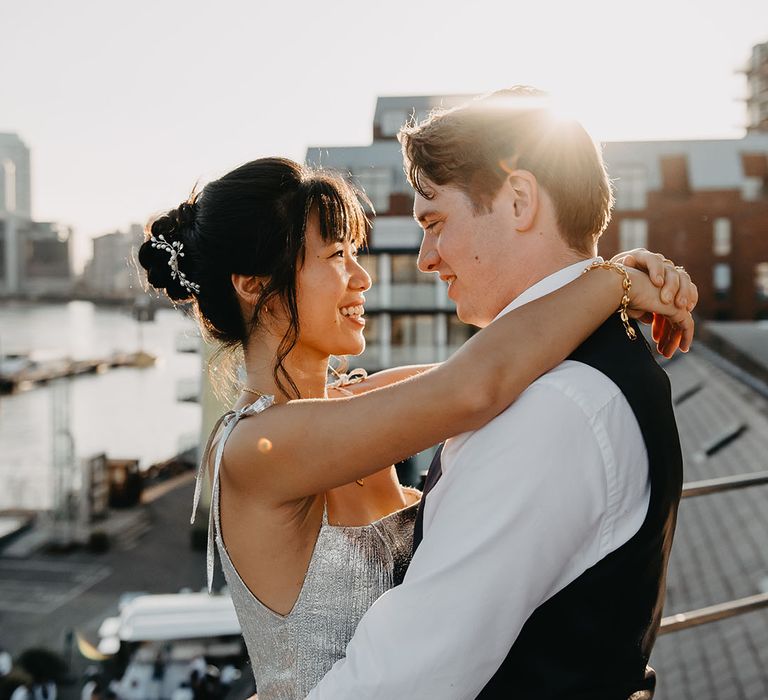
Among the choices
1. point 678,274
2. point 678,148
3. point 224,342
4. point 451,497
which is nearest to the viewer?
point 451,497

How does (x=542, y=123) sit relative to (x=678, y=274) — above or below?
above

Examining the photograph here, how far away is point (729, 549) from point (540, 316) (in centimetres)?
661

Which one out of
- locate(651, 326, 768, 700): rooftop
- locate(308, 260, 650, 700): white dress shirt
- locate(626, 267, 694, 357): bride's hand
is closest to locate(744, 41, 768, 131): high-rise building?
locate(651, 326, 768, 700): rooftop

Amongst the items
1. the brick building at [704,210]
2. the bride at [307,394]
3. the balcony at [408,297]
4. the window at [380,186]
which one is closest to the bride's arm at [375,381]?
the bride at [307,394]

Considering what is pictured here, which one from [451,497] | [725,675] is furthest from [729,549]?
[451,497]

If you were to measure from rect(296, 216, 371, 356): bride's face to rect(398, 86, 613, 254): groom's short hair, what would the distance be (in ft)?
1.28

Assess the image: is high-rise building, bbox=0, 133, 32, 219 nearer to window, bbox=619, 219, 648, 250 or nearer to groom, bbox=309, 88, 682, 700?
window, bbox=619, 219, 648, 250

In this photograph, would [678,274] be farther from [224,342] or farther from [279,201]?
[224,342]

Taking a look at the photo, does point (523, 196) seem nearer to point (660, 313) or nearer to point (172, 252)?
point (660, 313)

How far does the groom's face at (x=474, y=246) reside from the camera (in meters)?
1.49

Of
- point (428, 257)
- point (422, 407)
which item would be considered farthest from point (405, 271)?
point (422, 407)

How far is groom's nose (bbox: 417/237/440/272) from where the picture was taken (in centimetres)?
165

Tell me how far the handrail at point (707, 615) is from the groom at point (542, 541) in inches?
26.9

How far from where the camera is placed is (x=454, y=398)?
127cm
